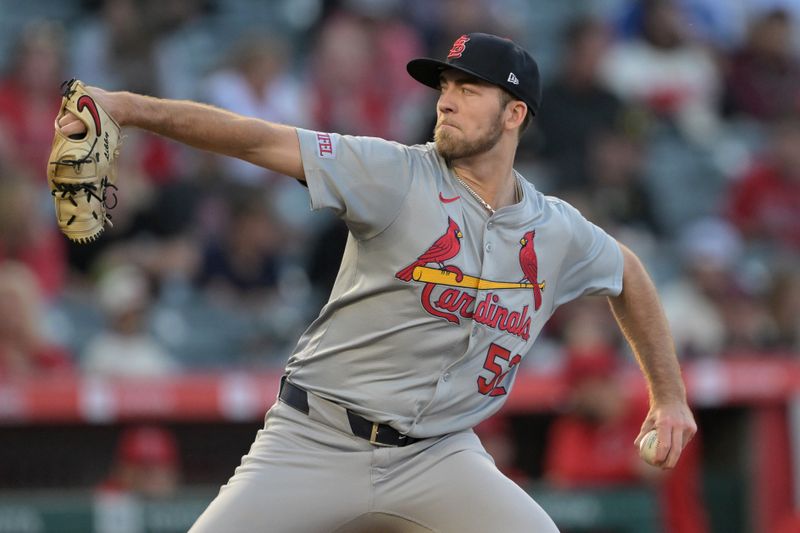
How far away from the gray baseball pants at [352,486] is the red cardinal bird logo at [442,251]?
0.48 meters

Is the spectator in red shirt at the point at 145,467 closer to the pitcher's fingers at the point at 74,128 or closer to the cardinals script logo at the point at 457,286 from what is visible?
the cardinals script logo at the point at 457,286

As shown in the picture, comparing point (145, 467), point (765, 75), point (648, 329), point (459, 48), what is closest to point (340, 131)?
point (145, 467)

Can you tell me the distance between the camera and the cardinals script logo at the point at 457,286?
4285 mm

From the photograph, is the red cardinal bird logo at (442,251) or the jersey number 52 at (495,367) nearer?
the red cardinal bird logo at (442,251)

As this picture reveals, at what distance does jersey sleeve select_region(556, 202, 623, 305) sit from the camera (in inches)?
184

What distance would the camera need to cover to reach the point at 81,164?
12.3 feet

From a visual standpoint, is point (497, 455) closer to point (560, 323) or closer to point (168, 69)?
point (560, 323)

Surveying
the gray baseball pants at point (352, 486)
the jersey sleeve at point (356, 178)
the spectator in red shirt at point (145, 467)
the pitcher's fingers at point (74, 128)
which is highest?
the pitcher's fingers at point (74, 128)

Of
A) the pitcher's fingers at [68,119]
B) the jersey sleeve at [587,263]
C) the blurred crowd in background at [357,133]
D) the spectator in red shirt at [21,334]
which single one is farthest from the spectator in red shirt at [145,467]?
the pitcher's fingers at [68,119]

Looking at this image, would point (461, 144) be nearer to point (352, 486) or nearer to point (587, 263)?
point (587, 263)

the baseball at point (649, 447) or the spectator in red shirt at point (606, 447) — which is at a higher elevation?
the baseball at point (649, 447)

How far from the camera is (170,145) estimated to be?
8836 mm

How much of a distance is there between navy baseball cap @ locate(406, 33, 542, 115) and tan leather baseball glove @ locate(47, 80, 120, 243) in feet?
3.65

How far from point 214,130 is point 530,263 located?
1.18 metres
